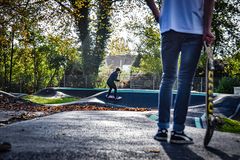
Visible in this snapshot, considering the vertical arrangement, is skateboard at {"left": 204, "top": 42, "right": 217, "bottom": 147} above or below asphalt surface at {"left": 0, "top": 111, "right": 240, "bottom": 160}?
above

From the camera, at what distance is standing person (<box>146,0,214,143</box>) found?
10.0 ft

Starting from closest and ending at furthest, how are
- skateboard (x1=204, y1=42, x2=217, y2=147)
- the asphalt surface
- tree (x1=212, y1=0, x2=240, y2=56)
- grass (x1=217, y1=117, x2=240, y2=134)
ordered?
the asphalt surface < skateboard (x1=204, y1=42, x2=217, y2=147) < grass (x1=217, y1=117, x2=240, y2=134) < tree (x1=212, y1=0, x2=240, y2=56)

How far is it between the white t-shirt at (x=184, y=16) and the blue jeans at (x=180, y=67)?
5 cm

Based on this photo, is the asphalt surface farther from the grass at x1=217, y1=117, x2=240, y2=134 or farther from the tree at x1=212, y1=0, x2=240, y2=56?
the tree at x1=212, y1=0, x2=240, y2=56

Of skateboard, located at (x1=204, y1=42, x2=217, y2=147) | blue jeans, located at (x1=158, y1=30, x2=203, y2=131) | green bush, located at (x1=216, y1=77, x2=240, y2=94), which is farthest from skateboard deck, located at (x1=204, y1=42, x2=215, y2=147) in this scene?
green bush, located at (x1=216, y1=77, x2=240, y2=94)

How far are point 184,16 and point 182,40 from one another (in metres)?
0.19

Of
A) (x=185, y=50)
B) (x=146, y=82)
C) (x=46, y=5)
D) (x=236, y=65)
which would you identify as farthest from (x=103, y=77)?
(x=185, y=50)

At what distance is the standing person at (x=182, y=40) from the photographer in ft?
10.0

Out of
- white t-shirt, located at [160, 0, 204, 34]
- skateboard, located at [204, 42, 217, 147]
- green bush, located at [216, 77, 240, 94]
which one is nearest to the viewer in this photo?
skateboard, located at [204, 42, 217, 147]

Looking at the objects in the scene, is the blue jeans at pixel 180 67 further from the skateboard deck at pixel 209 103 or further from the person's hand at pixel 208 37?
the skateboard deck at pixel 209 103

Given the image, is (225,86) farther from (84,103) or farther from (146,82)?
(84,103)

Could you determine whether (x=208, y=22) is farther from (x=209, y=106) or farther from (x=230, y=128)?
(x=230, y=128)

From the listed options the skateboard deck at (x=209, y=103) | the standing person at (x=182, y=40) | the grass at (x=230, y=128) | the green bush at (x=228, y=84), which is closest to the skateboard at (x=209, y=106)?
the skateboard deck at (x=209, y=103)

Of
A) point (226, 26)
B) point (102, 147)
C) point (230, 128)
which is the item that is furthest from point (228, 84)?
point (102, 147)
